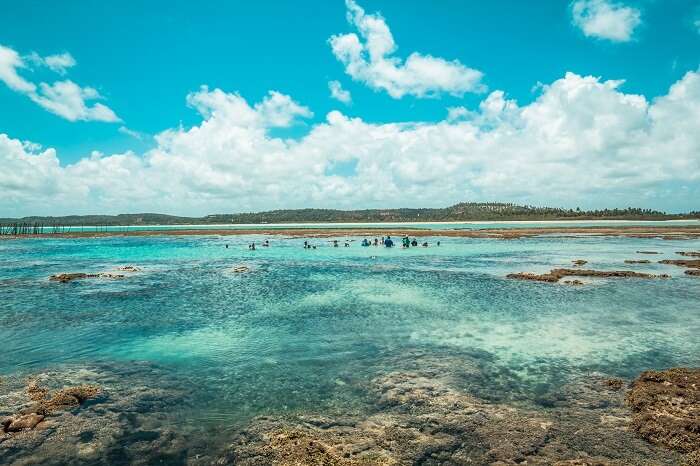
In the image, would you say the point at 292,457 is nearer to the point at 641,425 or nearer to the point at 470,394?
the point at 470,394

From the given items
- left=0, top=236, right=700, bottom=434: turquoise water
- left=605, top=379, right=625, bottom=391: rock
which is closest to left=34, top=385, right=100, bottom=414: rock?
left=0, top=236, right=700, bottom=434: turquoise water

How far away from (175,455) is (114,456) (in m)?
1.44

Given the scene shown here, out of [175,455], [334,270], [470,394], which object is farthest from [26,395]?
[334,270]

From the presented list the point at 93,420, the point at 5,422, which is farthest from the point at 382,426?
the point at 5,422

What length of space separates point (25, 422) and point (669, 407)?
17.9m

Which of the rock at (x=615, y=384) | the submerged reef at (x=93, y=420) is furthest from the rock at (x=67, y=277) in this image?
the rock at (x=615, y=384)

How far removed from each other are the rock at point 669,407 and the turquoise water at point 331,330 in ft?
4.27

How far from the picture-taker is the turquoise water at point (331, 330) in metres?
14.5

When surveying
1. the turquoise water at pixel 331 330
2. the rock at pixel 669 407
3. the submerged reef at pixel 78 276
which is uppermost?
the submerged reef at pixel 78 276

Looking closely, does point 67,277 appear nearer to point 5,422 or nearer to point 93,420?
point 5,422

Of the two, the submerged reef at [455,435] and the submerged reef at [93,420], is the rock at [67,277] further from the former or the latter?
the submerged reef at [455,435]

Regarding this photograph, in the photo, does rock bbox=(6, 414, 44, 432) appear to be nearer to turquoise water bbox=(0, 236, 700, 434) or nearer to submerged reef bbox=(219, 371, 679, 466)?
turquoise water bbox=(0, 236, 700, 434)

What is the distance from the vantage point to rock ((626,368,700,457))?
10.1m

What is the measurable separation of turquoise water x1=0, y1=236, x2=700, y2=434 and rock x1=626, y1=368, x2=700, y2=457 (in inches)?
51.3
